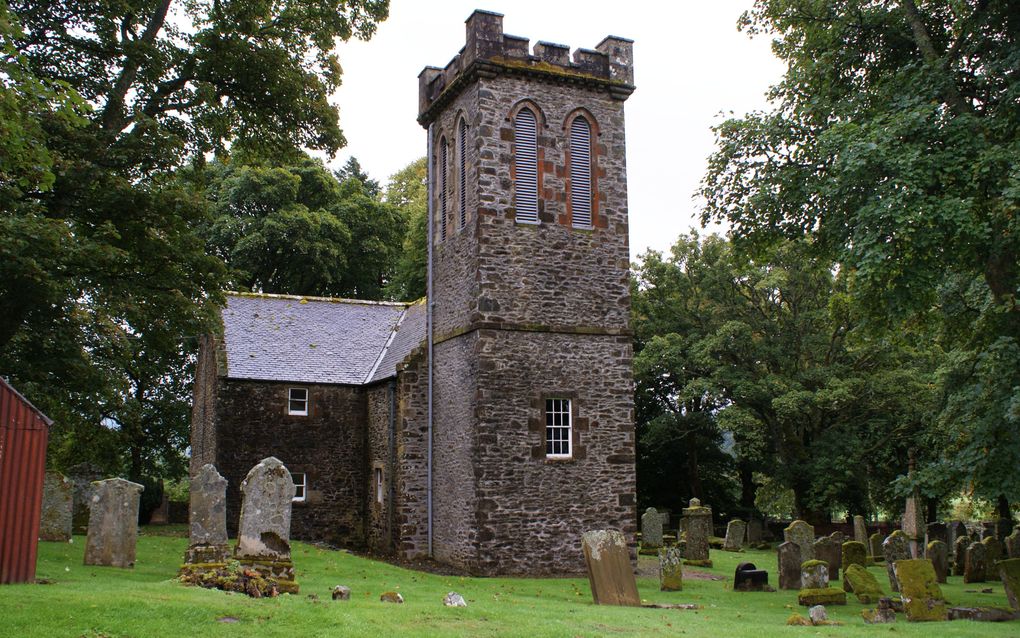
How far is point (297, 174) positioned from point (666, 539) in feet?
81.5

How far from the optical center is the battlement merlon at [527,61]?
22359 mm

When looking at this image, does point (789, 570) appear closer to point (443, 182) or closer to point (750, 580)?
point (750, 580)

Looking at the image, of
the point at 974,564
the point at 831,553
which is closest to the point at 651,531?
the point at 831,553

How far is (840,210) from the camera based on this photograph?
711 inches

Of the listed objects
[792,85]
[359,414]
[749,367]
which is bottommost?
[359,414]

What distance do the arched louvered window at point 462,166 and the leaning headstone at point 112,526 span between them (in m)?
10.3

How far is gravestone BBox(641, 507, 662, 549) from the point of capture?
27625mm

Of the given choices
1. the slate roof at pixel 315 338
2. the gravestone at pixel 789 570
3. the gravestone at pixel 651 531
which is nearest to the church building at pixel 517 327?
the slate roof at pixel 315 338

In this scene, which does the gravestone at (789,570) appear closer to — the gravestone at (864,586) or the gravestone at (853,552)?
the gravestone at (853,552)

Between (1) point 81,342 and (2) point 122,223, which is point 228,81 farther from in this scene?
(1) point 81,342

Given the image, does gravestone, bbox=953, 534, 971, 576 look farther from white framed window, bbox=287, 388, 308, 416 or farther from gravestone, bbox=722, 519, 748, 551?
white framed window, bbox=287, 388, 308, 416

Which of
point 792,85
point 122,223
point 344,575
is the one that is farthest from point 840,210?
point 122,223

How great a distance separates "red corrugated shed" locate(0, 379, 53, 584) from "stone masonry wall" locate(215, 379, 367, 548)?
1394 cm

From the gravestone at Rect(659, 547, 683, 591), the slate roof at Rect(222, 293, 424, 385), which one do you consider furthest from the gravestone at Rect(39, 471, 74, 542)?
the gravestone at Rect(659, 547, 683, 591)
